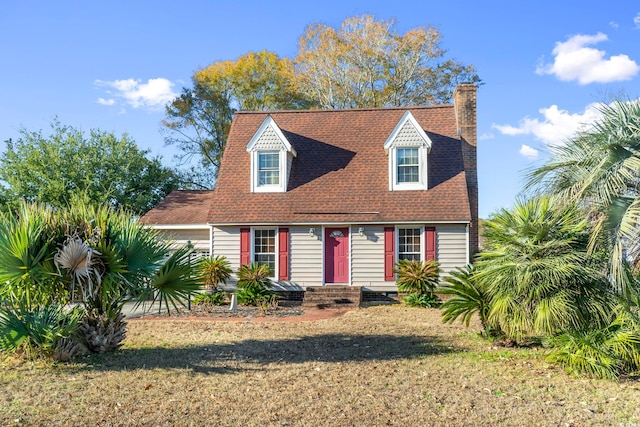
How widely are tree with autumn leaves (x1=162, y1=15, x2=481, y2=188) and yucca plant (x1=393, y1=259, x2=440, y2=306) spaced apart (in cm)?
1672

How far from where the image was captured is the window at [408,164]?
770 inches

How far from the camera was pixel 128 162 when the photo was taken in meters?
26.5

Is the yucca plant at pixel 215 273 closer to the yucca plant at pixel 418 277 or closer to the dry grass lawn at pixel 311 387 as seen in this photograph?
the yucca plant at pixel 418 277

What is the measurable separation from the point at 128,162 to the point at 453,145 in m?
15.4

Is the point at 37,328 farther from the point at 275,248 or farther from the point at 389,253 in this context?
the point at 389,253

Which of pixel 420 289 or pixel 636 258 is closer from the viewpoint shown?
pixel 636 258

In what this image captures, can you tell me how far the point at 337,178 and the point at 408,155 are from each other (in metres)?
2.66

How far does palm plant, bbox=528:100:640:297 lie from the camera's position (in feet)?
25.6

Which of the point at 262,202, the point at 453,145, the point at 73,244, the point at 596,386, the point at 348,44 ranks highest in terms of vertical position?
the point at 348,44

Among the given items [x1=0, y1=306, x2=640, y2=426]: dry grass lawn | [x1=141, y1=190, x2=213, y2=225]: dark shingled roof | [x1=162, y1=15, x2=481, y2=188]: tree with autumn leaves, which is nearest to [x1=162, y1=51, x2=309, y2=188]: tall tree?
[x1=162, y1=15, x2=481, y2=188]: tree with autumn leaves

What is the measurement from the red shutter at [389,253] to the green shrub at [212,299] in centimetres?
554

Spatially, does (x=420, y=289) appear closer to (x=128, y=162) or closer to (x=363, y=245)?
(x=363, y=245)

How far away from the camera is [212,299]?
59.3ft

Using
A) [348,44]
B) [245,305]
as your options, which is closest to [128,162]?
[245,305]
